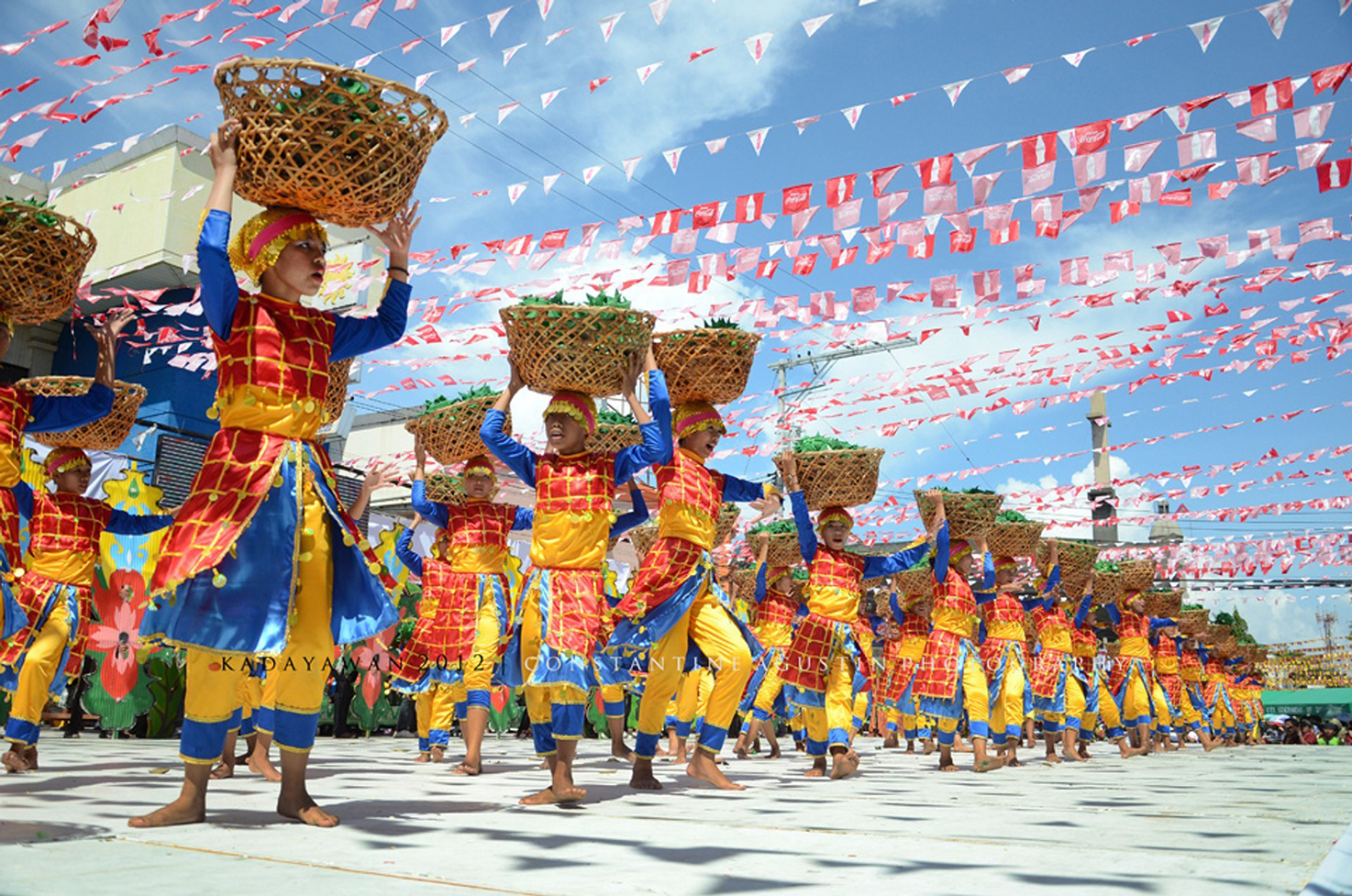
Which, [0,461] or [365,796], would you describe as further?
[365,796]

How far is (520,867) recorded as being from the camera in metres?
2.65

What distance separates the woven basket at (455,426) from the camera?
741 centimetres

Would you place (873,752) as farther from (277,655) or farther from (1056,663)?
(277,655)

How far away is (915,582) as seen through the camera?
12508mm

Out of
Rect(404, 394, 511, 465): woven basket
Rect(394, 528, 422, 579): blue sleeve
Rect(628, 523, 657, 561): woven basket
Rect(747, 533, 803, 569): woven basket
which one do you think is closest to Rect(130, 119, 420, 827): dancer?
Rect(404, 394, 511, 465): woven basket

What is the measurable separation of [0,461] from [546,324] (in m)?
2.36

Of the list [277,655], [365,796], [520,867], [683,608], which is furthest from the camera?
[683,608]

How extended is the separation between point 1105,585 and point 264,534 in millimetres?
11582

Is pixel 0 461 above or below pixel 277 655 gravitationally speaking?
above

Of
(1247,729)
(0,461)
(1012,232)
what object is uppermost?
(1012,232)

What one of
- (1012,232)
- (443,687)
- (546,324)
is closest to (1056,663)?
(1012,232)

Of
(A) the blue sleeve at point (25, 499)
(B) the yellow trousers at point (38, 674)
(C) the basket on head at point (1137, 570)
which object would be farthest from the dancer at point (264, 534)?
(C) the basket on head at point (1137, 570)

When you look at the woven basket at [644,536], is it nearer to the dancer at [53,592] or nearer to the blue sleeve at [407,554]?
the blue sleeve at [407,554]

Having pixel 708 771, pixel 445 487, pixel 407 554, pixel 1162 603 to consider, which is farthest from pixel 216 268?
pixel 1162 603
